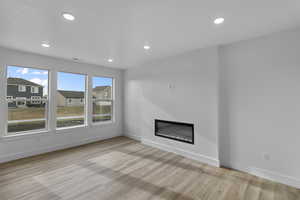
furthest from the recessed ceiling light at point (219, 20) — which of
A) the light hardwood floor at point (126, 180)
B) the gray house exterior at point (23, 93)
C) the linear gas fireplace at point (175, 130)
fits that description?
the gray house exterior at point (23, 93)

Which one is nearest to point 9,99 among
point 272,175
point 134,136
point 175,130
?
point 134,136

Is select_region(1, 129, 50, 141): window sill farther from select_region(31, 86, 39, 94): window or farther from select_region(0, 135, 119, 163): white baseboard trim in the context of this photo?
select_region(31, 86, 39, 94): window

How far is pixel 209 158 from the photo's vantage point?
3.15 m

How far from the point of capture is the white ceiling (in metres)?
1.73

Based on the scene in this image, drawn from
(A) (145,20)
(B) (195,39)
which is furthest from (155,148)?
(A) (145,20)

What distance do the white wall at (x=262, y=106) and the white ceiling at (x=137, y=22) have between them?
0.36m

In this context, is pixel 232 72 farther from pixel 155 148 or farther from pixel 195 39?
pixel 155 148

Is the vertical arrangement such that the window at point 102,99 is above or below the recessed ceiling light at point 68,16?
below

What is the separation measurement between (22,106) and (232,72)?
5.24 meters

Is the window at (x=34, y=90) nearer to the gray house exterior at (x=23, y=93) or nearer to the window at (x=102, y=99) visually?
the gray house exterior at (x=23, y=93)

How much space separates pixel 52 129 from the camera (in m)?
3.92

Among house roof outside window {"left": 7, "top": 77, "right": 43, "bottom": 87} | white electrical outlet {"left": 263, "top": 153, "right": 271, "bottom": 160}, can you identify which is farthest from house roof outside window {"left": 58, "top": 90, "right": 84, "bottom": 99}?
white electrical outlet {"left": 263, "top": 153, "right": 271, "bottom": 160}

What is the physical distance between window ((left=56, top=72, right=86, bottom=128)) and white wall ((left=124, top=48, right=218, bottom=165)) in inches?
74.7

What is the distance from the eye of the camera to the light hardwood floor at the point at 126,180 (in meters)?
2.17
